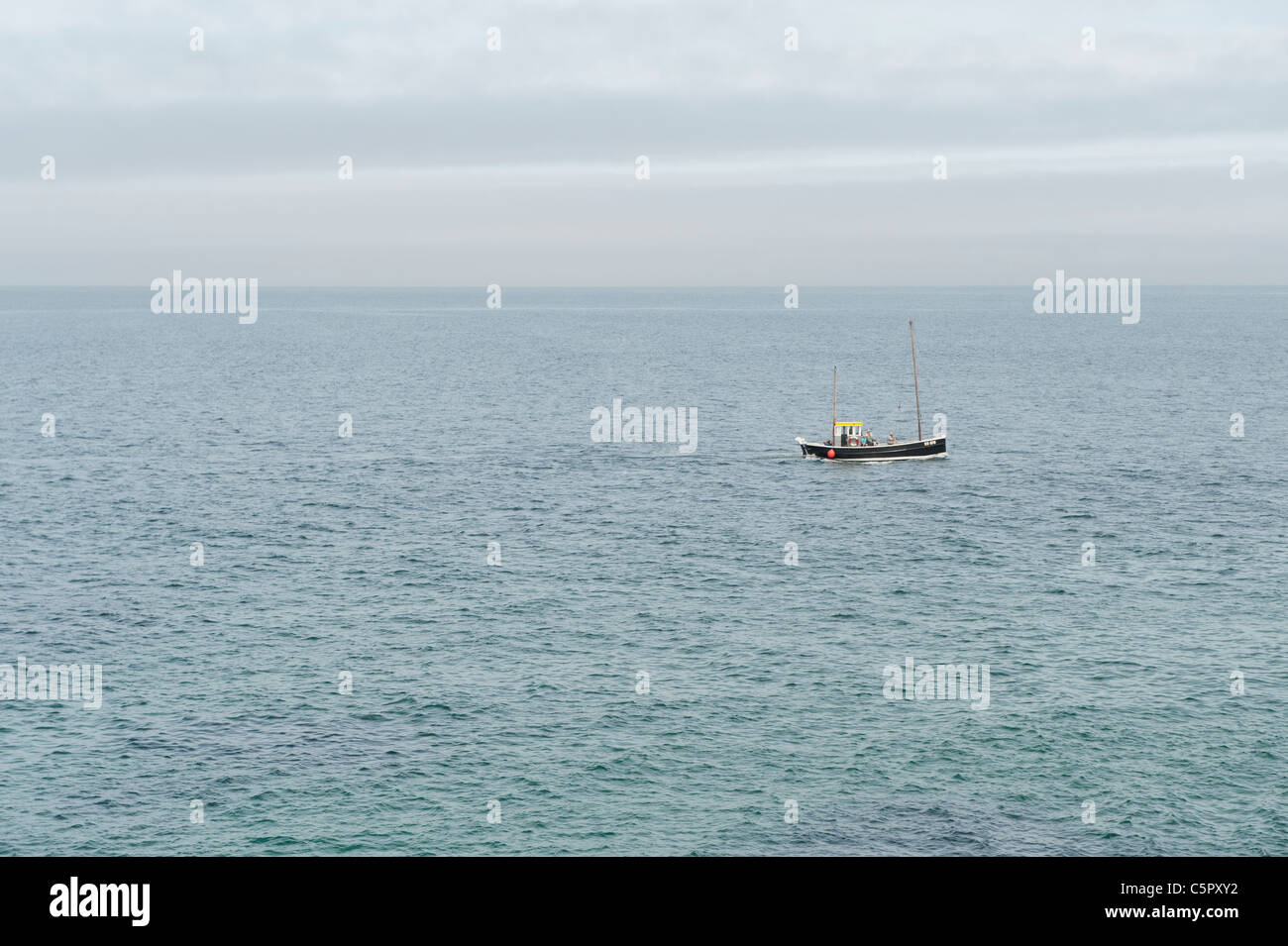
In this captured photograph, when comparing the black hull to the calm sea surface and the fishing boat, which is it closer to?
the fishing boat

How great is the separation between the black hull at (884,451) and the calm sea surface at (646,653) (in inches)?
88.5

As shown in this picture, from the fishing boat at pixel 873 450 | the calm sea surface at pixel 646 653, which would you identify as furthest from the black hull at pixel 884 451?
the calm sea surface at pixel 646 653

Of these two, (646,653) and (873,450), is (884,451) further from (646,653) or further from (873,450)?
(646,653)

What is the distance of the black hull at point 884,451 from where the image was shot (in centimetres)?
13862

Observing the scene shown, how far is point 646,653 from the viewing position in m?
76.8

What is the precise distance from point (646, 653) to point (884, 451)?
69363 millimetres

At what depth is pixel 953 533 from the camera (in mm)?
105188

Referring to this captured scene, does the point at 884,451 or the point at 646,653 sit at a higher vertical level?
the point at 884,451

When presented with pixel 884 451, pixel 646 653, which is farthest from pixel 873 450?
pixel 646 653

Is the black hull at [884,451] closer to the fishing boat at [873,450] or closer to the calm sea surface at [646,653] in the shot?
the fishing boat at [873,450]

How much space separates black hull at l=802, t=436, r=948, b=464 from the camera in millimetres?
138625

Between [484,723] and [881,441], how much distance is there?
10313 cm

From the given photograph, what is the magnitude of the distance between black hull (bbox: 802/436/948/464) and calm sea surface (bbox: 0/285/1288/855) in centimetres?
225

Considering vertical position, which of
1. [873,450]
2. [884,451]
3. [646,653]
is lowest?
[646,653]
